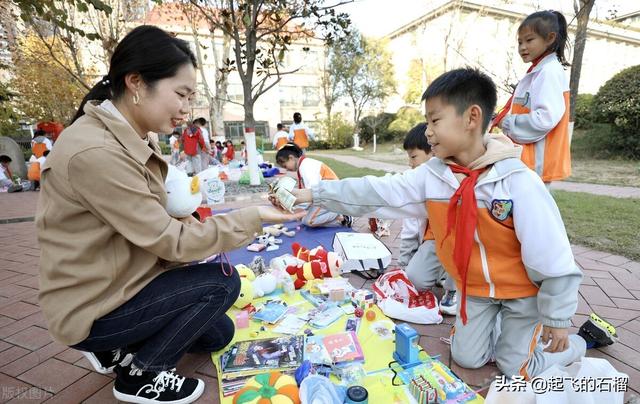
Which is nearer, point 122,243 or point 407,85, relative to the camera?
point 122,243

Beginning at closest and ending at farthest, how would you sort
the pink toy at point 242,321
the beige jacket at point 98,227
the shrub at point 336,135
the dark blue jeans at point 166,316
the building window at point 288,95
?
the beige jacket at point 98,227, the dark blue jeans at point 166,316, the pink toy at point 242,321, the shrub at point 336,135, the building window at point 288,95

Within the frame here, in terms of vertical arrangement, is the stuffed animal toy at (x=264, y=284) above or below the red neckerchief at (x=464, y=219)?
below

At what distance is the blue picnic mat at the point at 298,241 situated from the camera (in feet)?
12.1

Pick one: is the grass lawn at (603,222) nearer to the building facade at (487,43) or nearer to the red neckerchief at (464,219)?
the red neckerchief at (464,219)

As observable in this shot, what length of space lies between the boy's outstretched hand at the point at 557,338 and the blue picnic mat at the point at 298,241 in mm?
2367

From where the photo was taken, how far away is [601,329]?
6.57 feet

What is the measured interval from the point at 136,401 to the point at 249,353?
1.95 ft

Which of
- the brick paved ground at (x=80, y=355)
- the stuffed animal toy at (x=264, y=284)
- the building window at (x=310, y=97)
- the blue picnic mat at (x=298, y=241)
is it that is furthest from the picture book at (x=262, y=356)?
the building window at (x=310, y=97)

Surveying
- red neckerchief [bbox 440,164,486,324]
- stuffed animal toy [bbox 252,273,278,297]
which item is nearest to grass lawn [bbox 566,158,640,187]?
red neckerchief [bbox 440,164,486,324]

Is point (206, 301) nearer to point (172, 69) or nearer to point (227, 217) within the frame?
point (227, 217)

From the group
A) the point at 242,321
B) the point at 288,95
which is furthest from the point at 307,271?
the point at 288,95

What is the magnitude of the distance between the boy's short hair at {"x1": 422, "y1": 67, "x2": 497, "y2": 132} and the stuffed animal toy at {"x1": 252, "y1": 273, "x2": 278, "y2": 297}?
71.6 inches

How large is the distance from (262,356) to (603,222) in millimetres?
A: 4422

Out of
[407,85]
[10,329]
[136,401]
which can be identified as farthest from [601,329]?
[407,85]
